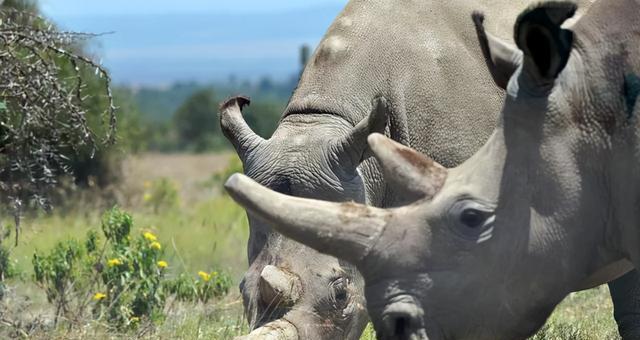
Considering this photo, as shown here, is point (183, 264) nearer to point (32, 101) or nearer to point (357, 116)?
point (32, 101)

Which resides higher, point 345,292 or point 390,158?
point 390,158

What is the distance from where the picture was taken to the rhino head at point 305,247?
21.2 ft

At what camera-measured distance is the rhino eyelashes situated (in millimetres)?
5125

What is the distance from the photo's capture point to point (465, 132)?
752 cm

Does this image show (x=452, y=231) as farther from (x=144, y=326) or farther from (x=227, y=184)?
(x=144, y=326)

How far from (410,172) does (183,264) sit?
4.05 metres

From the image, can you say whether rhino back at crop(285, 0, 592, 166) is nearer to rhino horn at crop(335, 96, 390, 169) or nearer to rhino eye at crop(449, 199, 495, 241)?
rhino horn at crop(335, 96, 390, 169)

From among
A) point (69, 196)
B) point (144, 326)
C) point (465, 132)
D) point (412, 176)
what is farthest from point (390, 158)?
point (69, 196)

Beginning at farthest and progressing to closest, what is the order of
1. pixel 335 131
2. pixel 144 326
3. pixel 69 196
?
pixel 69 196 < pixel 144 326 < pixel 335 131

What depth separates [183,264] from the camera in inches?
356

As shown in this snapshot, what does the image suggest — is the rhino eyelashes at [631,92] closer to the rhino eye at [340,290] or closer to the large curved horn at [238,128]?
the rhino eye at [340,290]

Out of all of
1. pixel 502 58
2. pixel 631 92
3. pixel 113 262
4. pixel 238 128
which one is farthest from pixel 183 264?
pixel 631 92

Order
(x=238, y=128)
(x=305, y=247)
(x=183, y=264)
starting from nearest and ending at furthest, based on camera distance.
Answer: (x=305, y=247)
(x=238, y=128)
(x=183, y=264)

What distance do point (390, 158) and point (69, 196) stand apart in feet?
30.2
